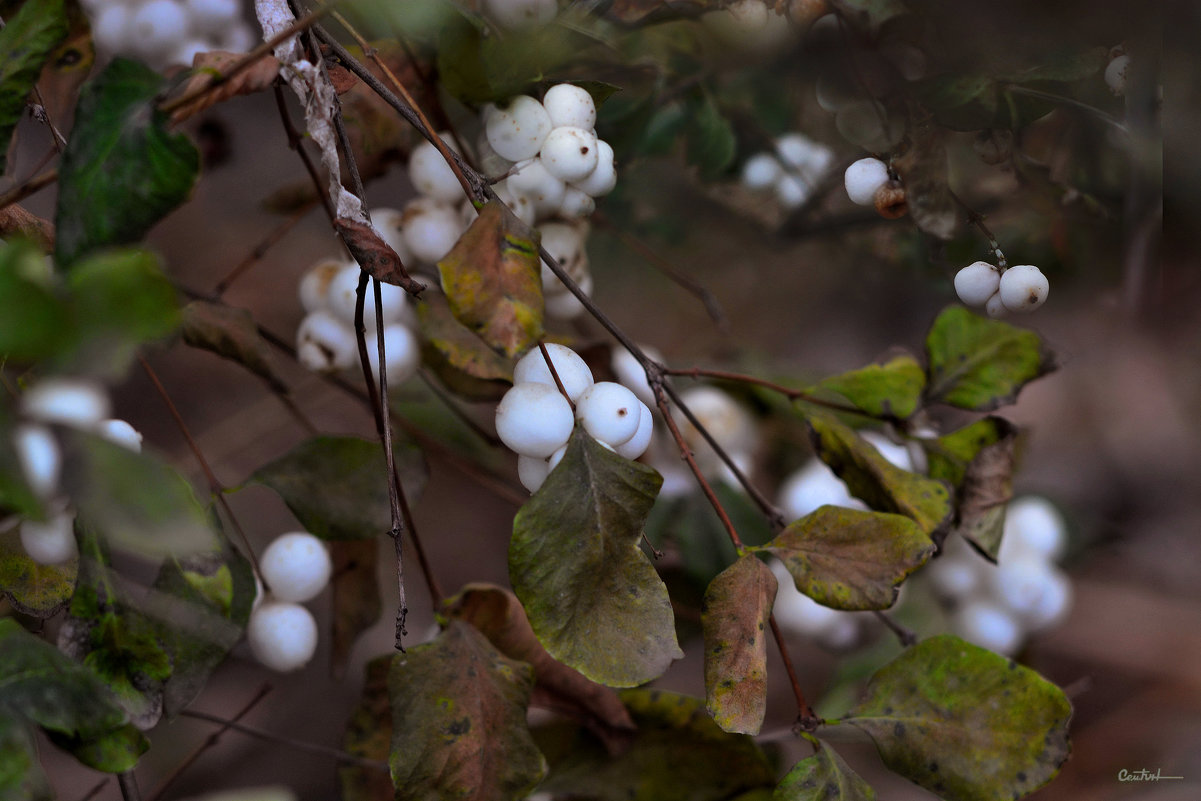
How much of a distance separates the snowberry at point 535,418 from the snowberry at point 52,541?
0.17 meters

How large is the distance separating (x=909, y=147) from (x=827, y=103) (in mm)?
147

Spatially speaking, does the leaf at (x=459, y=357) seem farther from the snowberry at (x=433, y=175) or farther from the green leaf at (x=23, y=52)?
the green leaf at (x=23, y=52)

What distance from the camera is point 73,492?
242 millimetres

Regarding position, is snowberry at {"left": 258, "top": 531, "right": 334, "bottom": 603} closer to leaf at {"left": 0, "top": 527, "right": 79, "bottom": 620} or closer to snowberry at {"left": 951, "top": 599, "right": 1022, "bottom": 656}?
leaf at {"left": 0, "top": 527, "right": 79, "bottom": 620}

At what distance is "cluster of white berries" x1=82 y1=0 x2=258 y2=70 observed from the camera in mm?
494

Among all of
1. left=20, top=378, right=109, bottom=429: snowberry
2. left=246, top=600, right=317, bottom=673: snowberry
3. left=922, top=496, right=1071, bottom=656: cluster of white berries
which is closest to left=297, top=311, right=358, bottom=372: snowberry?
left=246, top=600, right=317, bottom=673: snowberry

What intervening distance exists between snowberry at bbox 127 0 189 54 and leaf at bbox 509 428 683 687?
356 millimetres

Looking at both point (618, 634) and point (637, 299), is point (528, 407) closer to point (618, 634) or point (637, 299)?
point (618, 634)

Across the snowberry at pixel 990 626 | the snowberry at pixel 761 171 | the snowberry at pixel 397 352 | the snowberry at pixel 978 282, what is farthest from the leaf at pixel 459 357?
the snowberry at pixel 990 626

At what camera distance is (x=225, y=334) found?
0.47 metres

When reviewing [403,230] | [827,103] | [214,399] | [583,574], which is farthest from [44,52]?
[214,399]

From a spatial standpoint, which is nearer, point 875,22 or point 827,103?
point 875,22

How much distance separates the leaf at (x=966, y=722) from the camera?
41 centimetres
